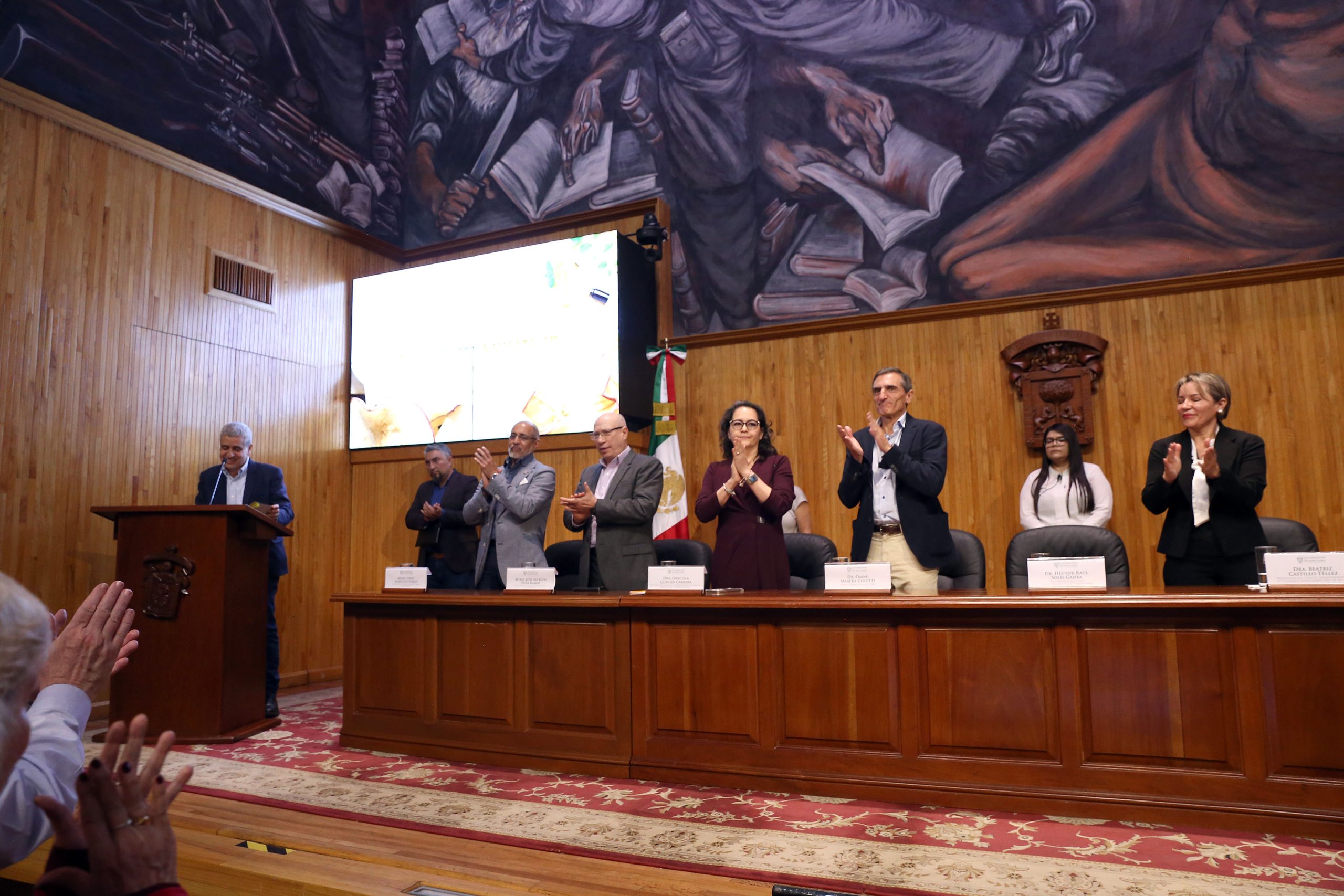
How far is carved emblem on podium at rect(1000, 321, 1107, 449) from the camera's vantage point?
5.20 metres

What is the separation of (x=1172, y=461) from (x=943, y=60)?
3.70 meters

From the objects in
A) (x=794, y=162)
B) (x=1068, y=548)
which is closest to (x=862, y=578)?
(x=1068, y=548)

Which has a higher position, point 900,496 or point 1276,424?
point 1276,424

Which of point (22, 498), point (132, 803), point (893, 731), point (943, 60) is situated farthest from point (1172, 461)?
point (22, 498)

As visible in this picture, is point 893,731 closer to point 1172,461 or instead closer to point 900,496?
point 900,496

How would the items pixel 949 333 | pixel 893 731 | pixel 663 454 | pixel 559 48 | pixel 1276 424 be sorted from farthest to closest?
1. pixel 559 48
2. pixel 663 454
3. pixel 949 333
4. pixel 1276 424
5. pixel 893 731

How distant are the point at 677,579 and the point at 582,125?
189 inches

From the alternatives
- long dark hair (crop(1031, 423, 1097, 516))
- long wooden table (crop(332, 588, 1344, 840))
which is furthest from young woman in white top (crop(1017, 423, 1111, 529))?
long wooden table (crop(332, 588, 1344, 840))

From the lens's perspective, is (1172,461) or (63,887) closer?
(63,887)

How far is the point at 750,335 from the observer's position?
20.4ft

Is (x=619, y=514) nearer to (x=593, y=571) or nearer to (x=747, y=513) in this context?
(x=593, y=571)

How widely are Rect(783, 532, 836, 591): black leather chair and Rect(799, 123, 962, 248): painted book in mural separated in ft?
7.73

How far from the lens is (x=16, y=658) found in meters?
0.93

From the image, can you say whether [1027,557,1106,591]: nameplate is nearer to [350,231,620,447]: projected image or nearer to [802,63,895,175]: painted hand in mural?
[350,231,620,447]: projected image
